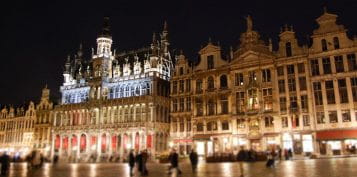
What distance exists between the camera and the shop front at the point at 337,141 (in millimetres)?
45250

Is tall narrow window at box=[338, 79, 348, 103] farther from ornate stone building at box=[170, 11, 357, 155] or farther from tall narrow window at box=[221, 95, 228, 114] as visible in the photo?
tall narrow window at box=[221, 95, 228, 114]

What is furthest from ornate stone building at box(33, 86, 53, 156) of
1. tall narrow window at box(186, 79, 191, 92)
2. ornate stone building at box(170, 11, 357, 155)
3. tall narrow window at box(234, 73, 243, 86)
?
tall narrow window at box(234, 73, 243, 86)

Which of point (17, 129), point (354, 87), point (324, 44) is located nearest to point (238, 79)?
point (324, 44)

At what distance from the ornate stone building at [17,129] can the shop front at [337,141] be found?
218 feet

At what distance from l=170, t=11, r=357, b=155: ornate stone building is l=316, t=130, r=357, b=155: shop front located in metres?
0.12

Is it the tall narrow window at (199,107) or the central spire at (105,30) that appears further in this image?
the central spire at (105,30)

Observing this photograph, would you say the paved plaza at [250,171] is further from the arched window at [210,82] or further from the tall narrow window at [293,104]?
the arched window at [210,82]

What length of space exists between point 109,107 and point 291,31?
123 ft

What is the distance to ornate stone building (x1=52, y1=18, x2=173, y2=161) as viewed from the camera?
64.9m

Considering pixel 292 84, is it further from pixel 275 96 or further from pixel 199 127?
pixel 199 127

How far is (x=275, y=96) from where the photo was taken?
51.2 m

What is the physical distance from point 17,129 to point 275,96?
67628mm

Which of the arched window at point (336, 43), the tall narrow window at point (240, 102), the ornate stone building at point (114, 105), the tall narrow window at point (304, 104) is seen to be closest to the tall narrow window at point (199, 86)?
the tall narrow window at point (240, 102)

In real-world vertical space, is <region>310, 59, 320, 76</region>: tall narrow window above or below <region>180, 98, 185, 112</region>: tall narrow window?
above
